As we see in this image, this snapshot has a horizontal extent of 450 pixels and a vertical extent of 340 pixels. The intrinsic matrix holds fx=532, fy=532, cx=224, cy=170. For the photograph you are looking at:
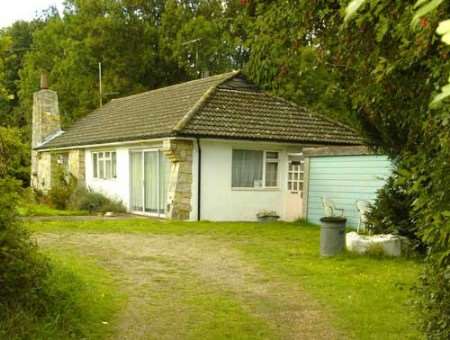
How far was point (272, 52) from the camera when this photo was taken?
4820 mm

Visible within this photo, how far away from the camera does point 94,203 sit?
19.5 m

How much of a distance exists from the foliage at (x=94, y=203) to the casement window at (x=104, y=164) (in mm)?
934

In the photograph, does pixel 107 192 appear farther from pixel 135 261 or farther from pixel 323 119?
pixel 135 261

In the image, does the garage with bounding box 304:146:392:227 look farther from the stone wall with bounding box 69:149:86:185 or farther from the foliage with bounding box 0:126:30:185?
the stone wall with bounding box 69:149:86:185

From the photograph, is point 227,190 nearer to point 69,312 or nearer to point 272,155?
point 272,155

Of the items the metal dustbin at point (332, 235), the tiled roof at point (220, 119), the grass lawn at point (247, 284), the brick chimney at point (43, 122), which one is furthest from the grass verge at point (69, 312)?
the brick chimney at point (43, 122)

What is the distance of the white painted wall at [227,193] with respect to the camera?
1652 cm

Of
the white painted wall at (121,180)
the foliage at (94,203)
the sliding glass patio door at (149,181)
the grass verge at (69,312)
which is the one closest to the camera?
the grass verge at (69,312)

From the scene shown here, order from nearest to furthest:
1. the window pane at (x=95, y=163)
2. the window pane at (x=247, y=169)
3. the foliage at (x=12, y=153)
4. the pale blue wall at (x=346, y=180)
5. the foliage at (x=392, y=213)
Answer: the foliage at (x=12, y=153) → the foliage at (x=392, y=213) → the pale blue wall at (x=346, y=180) → the window pane at (x=247, y=169) → the window pane at (x=95, y=163)

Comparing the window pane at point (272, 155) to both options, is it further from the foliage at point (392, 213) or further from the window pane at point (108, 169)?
the foliage at point (392, 213)

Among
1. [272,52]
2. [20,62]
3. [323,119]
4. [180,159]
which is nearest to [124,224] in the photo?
[180,159]

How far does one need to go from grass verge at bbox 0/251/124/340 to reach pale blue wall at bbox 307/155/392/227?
27.2ft

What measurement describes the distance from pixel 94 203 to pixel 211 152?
217 inches

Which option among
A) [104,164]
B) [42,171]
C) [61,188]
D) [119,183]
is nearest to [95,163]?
[104,164]
